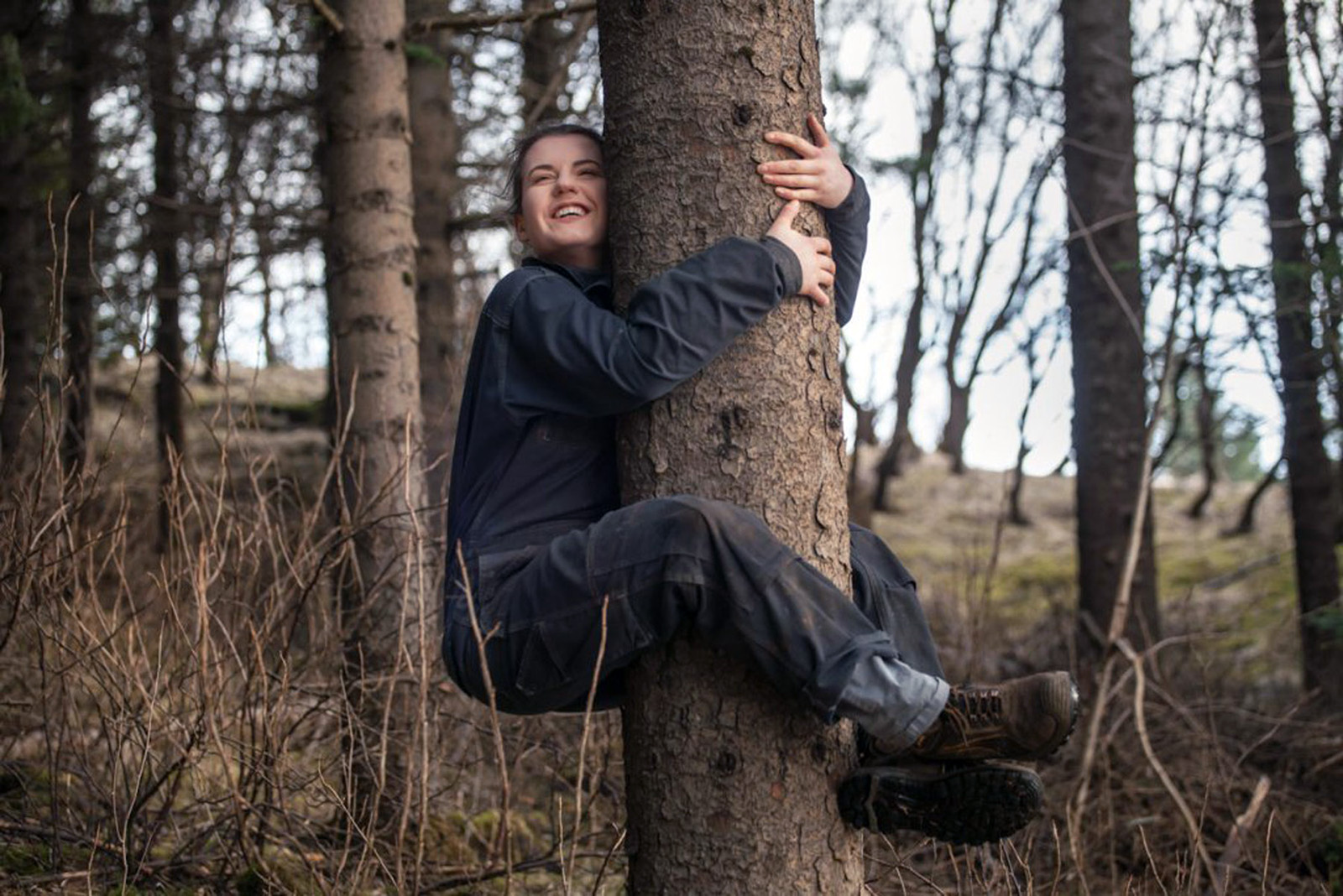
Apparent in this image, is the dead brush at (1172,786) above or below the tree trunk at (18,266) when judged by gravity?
below

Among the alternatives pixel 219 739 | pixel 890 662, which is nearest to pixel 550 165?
pixel 890 662

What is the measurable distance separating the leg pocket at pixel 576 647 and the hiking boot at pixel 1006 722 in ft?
1.95

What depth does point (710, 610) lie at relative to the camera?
7.87ft

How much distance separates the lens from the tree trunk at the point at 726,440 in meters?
2.44

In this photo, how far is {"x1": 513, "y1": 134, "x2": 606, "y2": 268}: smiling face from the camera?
9.55 feet

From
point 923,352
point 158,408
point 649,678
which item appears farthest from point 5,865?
point 923,352

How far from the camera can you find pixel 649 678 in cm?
253

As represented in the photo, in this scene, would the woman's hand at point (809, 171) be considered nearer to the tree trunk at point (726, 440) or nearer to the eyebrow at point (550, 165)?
Result: the tree trunk at point (726, 440)

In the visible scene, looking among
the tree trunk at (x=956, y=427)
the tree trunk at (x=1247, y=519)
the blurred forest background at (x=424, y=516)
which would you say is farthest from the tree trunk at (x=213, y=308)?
the tree trunk at (x=1247, y=519)

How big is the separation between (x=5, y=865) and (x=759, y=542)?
7.72ft

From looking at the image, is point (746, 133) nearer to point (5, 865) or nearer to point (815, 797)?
point (815, 797)

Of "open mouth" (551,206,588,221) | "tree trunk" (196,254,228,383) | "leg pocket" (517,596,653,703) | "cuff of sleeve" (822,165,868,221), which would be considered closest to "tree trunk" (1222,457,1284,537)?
"tree trunk" (196,254,228,383)

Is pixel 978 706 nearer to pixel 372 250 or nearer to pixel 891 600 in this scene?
pixel 891 600

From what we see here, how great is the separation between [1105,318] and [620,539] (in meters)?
5.75
